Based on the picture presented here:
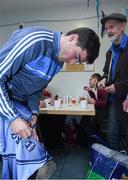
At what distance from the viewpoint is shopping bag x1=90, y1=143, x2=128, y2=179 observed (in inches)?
94.3

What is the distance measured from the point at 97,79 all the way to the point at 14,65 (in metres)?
1.71

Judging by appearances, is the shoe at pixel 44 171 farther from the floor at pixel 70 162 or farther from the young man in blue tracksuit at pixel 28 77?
the floor at pixel 70 162

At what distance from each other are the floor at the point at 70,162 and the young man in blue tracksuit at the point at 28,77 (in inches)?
49.8

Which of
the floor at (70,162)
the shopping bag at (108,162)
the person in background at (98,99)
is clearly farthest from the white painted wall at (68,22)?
the shopping bag at (108,162)

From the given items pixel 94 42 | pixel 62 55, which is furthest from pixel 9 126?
pixel 94 42

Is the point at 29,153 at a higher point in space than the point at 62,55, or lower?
lower

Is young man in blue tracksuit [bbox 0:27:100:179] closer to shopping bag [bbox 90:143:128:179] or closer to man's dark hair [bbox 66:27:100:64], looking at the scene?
man's dark hair [bbox 66:27:100:64]

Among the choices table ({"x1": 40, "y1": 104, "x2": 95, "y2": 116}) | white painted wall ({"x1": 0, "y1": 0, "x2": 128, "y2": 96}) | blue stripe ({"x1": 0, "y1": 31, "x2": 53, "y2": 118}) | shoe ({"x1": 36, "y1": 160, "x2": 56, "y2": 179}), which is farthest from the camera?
white painted wall ({"x1": 0, "y1": 0, "x2": 128, "y2": 96})

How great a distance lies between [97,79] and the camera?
2793mm

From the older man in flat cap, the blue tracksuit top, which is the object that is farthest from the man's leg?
the blue tracksuit top

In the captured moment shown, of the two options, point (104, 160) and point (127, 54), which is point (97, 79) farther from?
point (104, 160)

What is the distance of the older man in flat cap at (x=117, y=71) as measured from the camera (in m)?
2.40

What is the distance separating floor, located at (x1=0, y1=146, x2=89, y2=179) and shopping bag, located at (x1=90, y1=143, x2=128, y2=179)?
0.17 m

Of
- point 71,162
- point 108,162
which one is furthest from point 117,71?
point 71,162
